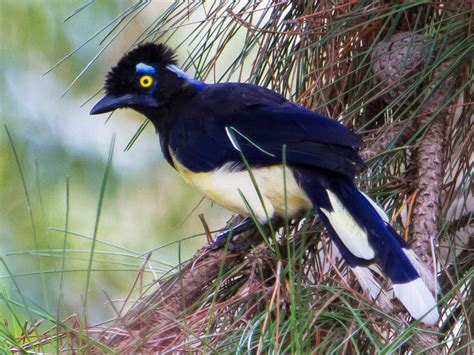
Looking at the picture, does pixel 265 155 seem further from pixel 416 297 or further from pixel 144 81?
pixel 416 297

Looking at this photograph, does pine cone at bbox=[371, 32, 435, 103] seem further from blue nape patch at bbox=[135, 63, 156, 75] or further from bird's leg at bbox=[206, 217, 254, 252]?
blue nape patch at bbox=[135, 63, 156, 75]

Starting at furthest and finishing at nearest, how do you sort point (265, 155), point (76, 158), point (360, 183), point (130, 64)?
1. point (76, 158)
2. point (130, 64)
3. point (265, 155)
4. point (360, 183)

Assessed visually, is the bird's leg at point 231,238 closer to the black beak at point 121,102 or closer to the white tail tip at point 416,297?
the white tail tip at point 416,297

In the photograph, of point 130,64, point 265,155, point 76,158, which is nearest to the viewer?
point 265,155

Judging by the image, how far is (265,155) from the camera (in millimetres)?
1957

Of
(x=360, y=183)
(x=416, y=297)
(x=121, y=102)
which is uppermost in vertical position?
(x=121, y=102)

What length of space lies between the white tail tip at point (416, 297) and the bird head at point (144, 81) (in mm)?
952

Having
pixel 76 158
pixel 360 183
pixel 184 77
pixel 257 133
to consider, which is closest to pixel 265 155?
pixel 257 133

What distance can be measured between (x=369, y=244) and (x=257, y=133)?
48cm

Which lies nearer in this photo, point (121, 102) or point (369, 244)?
point (369, 244)

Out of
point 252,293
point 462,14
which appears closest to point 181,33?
point 462,14

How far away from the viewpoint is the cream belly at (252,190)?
6.43 ft

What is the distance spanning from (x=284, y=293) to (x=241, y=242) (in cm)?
48

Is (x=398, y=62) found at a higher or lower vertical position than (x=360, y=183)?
higher
